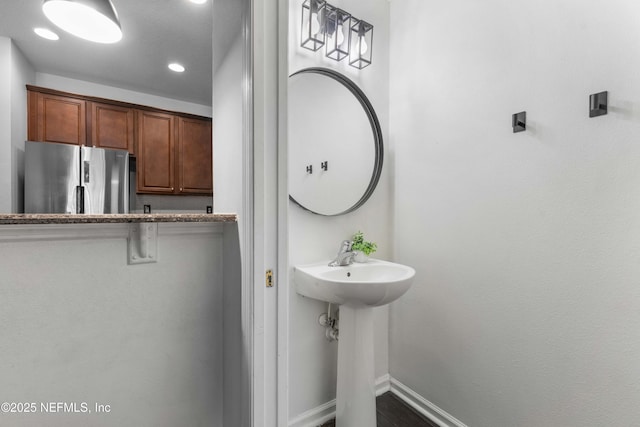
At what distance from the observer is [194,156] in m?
3.23

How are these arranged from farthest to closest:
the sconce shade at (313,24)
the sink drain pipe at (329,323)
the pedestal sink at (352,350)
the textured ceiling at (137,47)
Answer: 1. the textured ceiling at (137,47)
2. the sink drain pipe at (329,323)
3. the sconce shade at (313,24)
4. the pedestal sink at (352,350)

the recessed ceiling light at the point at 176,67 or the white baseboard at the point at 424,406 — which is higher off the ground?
the recessed ceiling light at the point at 176,67

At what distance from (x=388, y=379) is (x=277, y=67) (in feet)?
6.36

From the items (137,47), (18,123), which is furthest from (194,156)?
(18,123)

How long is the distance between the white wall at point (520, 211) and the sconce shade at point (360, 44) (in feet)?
0.78

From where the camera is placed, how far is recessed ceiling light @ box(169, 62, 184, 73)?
2648 millimetres

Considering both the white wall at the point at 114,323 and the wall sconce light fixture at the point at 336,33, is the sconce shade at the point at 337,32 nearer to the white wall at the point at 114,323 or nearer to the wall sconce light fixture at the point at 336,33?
the wall sconce light fixture at the point at 336,33

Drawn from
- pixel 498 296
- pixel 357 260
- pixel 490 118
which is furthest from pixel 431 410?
pixel 490 118

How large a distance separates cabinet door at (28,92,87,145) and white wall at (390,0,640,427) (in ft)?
9.49

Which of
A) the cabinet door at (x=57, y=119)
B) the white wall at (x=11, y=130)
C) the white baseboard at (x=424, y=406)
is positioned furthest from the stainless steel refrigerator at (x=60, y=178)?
the white baseboard at (x=424, y=406)

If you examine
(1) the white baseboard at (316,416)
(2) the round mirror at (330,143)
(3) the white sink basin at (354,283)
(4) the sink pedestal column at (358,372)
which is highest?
(2) the round mirror at (330,143)

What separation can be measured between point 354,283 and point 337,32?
136 cm

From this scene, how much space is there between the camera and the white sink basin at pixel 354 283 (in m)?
1.21

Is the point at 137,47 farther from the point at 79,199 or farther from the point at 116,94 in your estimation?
the point at 79,199
